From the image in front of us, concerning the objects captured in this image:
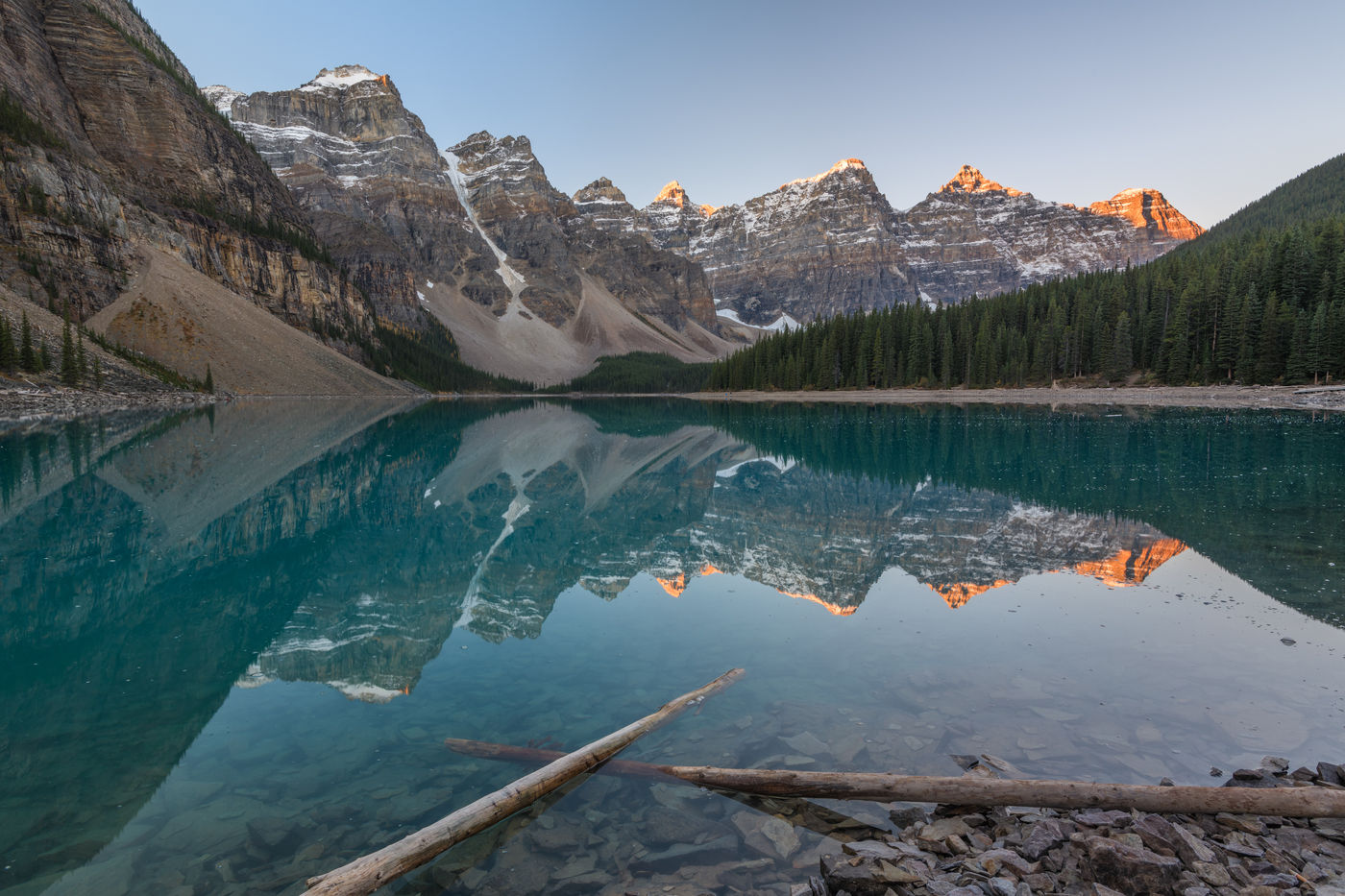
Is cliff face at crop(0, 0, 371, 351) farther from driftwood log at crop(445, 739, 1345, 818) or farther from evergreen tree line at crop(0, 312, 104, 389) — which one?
driftwood log at crop(445, 739, 1345, 818)

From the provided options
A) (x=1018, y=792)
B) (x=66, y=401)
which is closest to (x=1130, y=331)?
(x=1018, y=792)

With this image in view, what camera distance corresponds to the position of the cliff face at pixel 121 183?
75125 millimetres

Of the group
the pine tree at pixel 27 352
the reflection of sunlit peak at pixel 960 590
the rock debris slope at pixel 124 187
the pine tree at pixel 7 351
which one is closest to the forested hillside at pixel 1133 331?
the reflection of sunlit peak at pixel 960 590

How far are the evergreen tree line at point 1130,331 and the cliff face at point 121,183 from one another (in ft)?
296

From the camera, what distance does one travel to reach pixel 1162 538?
15.2m

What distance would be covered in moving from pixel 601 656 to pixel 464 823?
4724 millimetres

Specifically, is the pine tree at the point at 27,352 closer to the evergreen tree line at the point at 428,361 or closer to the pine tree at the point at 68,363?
the pine tree at the point at 68,363

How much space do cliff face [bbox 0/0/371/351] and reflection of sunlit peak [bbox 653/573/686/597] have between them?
9091 centimetres

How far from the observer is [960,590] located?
40.2ft

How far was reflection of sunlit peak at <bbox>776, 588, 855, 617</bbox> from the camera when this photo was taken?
37.0ft

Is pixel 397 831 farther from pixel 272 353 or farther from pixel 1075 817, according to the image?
pixel 272 353

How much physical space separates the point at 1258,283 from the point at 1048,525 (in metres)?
75.7

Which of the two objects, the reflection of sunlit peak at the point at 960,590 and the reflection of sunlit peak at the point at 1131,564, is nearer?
the reflection of sunlit peak at the point at 960,590

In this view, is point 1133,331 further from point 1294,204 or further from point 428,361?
point 428,361
